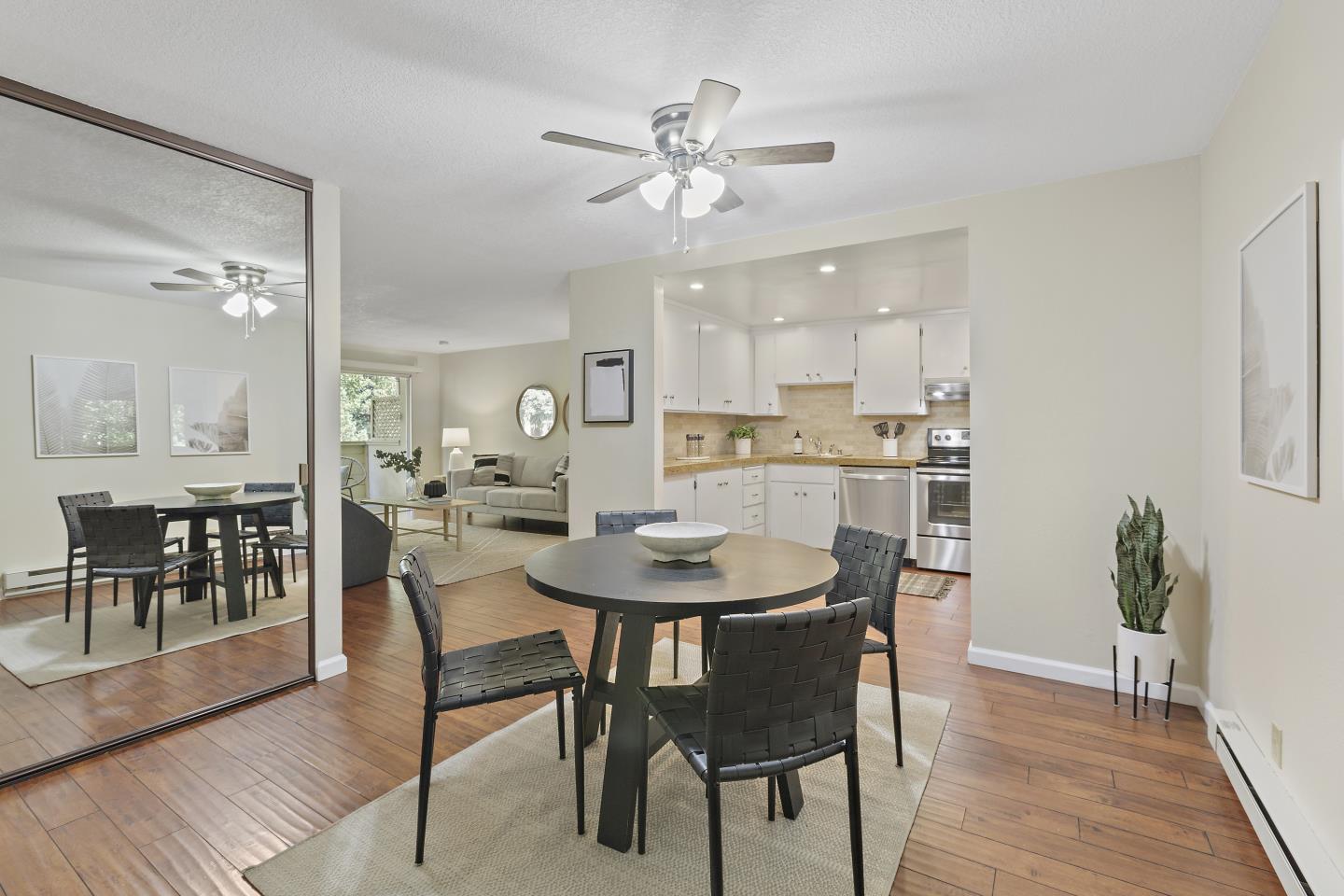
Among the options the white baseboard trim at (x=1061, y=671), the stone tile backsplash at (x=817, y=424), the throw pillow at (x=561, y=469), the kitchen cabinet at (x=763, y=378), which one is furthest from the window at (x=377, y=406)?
the white baseboard trim at (x=1061, y=671)

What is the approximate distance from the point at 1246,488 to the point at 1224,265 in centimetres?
87

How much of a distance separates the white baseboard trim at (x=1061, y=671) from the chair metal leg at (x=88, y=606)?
3.80 metres

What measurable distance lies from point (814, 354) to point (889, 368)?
722 mm

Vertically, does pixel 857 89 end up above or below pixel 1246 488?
above

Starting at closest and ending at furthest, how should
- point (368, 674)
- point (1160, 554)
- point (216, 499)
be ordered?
point (1160, 554), point (216, 499), point (368, 674)

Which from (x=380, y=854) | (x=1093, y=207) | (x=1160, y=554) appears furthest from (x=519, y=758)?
(x=1093, y=207)

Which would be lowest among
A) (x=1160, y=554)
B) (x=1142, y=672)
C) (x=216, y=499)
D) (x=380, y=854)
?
(x=380, y=854)

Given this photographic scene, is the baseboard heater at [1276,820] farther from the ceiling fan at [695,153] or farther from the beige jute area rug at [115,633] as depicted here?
the beige jute area rug at [115,633]

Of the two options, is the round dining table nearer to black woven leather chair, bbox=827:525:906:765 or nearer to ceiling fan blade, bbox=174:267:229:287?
black woven leather chair, bbox=827:525:906:765

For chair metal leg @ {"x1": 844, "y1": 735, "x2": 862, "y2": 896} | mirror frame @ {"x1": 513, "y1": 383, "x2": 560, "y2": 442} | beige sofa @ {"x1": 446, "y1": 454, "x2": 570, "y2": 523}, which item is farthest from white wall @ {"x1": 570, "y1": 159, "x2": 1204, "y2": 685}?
mirror frame @ {"x1": 513, "y1": 383, "x2": 560, "y2": 442}

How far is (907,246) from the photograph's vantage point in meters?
3.53

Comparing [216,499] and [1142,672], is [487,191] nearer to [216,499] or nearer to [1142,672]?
[216,499]

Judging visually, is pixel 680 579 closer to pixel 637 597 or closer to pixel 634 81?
pixel 637 597

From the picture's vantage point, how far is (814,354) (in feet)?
19.7
